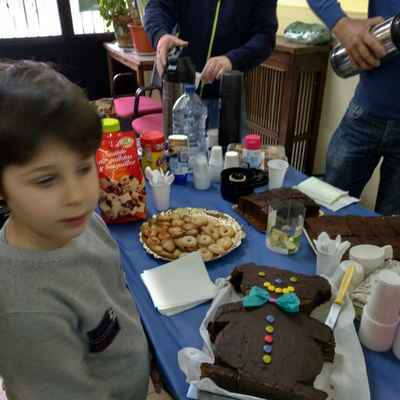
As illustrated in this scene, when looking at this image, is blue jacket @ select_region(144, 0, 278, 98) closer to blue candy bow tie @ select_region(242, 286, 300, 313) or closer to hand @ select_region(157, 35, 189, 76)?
hand @ select_region(157, 35, 189, 76)

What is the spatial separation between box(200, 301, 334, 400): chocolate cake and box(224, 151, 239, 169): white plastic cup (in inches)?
27.0

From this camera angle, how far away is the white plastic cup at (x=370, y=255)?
2.95 feet

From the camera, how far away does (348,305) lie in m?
0.81

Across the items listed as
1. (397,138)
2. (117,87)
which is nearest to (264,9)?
(397,138)

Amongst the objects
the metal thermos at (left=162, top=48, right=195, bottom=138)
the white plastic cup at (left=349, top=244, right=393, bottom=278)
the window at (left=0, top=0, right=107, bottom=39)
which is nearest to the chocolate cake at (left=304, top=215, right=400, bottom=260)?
the white plastic cup at (left=349, top=244, right=393, bottom=278)

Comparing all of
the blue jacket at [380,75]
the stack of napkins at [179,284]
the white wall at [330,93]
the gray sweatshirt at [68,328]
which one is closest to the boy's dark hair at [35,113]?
the gray sweatshirt at [68,328]

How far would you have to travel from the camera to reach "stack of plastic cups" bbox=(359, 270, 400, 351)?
696 mm

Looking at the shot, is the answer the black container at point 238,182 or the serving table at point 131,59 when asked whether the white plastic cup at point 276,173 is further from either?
the serving table at point 131,59

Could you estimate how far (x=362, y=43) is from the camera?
1.23 metres

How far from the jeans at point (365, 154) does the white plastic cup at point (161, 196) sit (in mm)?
783

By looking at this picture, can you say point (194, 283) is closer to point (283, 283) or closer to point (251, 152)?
point (283, 283)

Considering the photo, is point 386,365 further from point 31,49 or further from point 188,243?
point 31,49

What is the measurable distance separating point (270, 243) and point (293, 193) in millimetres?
230

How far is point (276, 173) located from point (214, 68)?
1.78 feet
